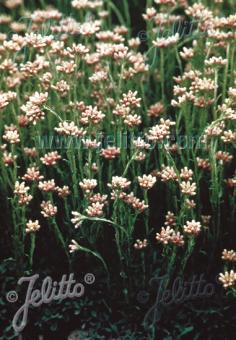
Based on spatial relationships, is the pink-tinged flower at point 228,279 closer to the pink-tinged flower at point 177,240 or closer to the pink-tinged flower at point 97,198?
the pink-tinged flower at point 177,240

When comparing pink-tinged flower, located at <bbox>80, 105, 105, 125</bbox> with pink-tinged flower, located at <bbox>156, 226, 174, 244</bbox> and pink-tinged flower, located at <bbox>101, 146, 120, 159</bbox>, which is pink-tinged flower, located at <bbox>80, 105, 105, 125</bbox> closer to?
pink-tinged flower, located at <bbox>101, 146, 120, 159</bbox>

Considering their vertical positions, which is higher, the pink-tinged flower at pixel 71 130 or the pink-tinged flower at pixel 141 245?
the pink-tinged flower at pixel 71 130

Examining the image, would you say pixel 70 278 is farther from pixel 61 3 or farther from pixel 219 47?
pixel 61 3

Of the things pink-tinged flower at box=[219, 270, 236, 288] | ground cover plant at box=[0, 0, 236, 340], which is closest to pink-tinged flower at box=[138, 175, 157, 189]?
ground cover plant at box=[0, 0, 236, 340]

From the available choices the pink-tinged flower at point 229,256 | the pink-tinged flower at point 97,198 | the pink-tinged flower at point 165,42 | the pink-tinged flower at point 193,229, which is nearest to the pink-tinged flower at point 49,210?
the pink-tinged flower at point 97,198

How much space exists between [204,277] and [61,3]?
2478 mm

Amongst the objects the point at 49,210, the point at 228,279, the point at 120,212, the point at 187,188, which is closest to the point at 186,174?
the point at 187,188

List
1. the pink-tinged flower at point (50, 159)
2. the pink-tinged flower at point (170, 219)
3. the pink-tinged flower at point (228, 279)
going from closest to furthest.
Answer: the pink-tinged flower at point (228, 279), the pink-tinged flower at point (170, 219), the pink-tinged flower at point (50, 159)

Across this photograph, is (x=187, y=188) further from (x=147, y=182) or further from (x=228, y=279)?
(x=228, y=279)

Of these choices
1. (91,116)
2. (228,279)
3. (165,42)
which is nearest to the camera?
(228,279)

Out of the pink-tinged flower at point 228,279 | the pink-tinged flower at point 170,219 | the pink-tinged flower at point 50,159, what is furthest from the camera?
the pink-tinged flower at point 50,159

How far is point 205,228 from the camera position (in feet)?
8.55

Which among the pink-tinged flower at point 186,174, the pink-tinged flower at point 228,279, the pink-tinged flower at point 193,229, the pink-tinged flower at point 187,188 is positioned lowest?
the pink-tinged flower at point 228,279

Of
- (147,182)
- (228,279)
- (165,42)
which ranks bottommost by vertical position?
(228,279)
